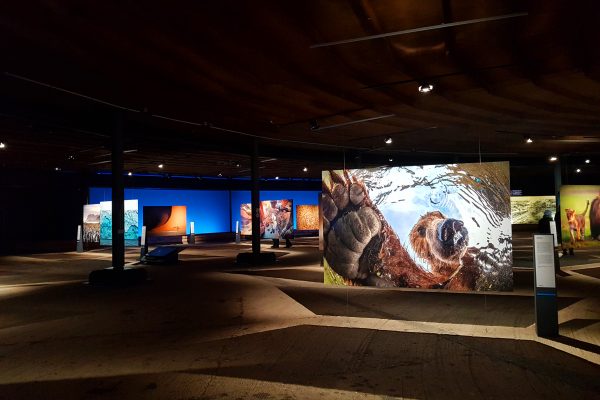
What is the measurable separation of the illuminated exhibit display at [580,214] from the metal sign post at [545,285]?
14929mm

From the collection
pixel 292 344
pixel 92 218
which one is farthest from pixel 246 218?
pixel 292 344

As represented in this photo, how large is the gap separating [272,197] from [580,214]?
22.7m

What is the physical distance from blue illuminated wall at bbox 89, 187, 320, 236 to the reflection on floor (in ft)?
69.7

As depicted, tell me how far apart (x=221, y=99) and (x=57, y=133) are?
23.9ft

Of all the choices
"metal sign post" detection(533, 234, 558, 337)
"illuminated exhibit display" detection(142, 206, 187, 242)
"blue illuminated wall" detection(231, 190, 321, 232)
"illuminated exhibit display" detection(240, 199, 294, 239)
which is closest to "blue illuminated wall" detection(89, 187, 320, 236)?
"blue illuminated wall" detection(231, 190, 321, 232)

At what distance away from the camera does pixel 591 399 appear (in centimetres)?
482

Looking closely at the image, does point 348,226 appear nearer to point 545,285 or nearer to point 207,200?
point 545,285

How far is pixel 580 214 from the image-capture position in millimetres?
20328

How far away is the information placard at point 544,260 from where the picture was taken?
7.28 metres

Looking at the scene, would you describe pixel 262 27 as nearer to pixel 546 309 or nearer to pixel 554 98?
pixel 546 309

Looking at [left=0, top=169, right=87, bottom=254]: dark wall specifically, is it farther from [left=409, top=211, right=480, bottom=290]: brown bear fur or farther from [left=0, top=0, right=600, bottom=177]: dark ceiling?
[left=409, top=211, right=480, bottom=290]: brown bear fur

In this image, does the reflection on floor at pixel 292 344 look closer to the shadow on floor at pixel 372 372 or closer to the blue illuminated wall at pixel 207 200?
the shadow on floor at pixel 372 372

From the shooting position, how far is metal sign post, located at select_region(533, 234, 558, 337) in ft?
23.9

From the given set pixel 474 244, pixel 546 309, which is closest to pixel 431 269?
pixel 474 244
